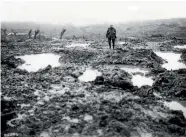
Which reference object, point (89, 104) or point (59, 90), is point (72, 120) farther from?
point (59, 90)

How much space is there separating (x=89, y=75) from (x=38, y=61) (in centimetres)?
510

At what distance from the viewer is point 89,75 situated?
12227 millimetres

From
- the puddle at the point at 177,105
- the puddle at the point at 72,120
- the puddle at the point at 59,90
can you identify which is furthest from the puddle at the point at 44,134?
the puddle at the point at 177,105

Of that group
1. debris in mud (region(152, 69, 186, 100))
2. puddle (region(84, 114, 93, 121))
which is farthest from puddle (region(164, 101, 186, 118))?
puddle (region(84, 114, 93, 121))

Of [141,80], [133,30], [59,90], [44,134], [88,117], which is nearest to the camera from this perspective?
[44,134]

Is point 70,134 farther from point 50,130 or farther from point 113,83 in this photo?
point 113,83

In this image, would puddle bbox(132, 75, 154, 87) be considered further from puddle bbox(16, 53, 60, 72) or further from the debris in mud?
puddle bbox(16, 53, 60, 72)

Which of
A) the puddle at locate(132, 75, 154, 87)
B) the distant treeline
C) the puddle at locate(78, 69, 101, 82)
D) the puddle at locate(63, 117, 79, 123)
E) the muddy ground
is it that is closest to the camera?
the muddy ground

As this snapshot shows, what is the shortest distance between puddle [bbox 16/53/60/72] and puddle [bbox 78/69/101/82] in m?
2.70

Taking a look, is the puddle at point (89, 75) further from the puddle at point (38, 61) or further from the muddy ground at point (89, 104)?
the puddle at point (38, 61)

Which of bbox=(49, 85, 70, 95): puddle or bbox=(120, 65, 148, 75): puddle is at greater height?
bbox=(49, 85, 70, 95): puddle

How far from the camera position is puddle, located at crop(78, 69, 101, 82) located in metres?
11.5

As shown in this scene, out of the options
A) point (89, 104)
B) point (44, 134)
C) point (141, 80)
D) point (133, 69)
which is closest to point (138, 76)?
point (141, 80)

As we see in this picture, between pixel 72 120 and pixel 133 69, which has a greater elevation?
pixel 133 69
